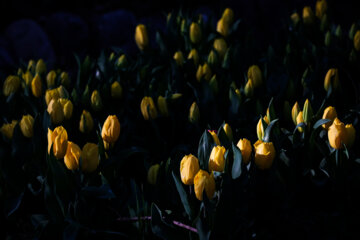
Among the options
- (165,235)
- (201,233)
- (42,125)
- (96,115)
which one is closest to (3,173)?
(42,125)

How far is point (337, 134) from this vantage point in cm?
132

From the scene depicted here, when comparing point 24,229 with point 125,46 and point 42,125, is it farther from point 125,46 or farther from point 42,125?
point 125,46

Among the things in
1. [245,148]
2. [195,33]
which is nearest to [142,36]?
[195,33]

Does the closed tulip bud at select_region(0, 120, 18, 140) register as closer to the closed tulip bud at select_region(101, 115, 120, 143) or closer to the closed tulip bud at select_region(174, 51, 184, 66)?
the closed tulip bud at select_region(101, 115, 120, 143)

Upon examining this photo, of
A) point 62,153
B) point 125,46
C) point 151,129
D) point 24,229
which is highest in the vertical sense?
point 62,153

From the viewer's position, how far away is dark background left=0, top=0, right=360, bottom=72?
3821 millimetres

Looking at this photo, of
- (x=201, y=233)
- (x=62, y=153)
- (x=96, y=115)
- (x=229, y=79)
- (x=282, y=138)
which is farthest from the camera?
(x=229, y=79)

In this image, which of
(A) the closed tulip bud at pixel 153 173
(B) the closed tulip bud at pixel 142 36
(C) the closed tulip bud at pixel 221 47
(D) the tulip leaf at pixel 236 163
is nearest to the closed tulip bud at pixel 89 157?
(A) the closed tulip bud at pixel 153 173

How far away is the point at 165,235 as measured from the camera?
4.03ft

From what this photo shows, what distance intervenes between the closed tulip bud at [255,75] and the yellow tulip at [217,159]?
72 centimetres

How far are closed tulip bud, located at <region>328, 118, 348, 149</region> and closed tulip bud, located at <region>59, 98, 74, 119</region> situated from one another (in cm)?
86

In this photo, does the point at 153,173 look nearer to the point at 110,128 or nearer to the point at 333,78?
the point at 110,128

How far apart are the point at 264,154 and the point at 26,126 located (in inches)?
30.7

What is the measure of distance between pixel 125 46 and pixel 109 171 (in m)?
3.10
